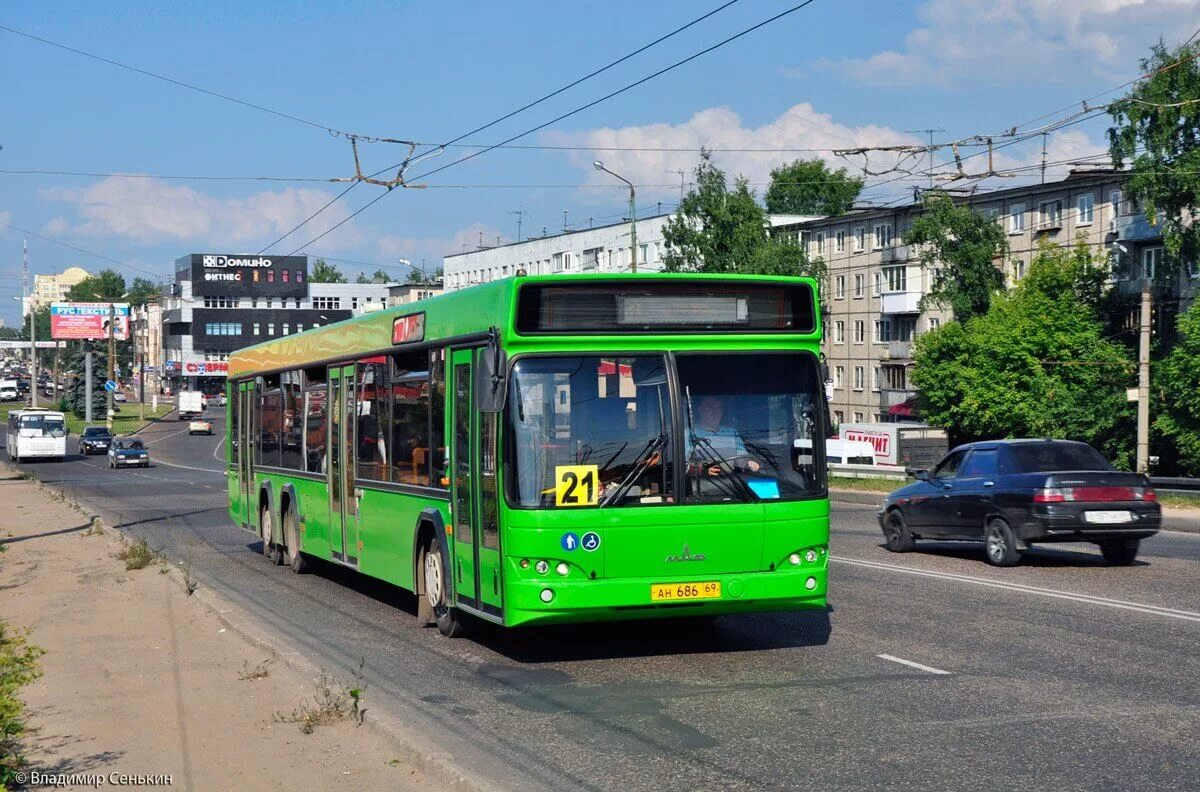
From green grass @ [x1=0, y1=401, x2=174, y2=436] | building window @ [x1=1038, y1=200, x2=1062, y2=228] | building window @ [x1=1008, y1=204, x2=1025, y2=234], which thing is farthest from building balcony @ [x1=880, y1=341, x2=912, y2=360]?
green grass @ [x1=0, y1=401, x2=174, y2=436]

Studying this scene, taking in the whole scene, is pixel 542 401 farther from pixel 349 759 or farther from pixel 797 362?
pixel 349 759

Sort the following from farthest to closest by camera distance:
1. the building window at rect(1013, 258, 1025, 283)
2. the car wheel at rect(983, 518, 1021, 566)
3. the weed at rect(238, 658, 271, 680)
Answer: the building window at rect(1013, 258, 1025, 283)
the car wheel at rect(983, 518, 1021, 566)
the weed at rect(238, 658, 271, 680)

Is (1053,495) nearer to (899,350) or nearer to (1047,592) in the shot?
(1047,592)

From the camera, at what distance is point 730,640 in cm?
1151

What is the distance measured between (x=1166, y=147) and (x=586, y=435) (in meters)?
54.7

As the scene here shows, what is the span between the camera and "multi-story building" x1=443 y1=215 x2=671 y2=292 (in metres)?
95.8

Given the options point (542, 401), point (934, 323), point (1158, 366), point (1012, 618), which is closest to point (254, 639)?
point (542, 401)

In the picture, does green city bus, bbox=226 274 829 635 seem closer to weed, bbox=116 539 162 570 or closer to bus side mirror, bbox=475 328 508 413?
bus side mirror, bbox=475 328 508 413

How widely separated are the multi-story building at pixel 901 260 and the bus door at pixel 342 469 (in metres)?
54.3

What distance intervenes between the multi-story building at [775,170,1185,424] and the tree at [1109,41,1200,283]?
359 cm

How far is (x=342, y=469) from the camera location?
48.6 feet

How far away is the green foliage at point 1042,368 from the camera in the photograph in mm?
69125

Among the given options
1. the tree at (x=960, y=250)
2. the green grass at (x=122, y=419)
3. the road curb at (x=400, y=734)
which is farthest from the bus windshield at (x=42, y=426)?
the road curb at (x=400, y=734)

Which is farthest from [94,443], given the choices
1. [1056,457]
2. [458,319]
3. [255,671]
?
[255,671]
